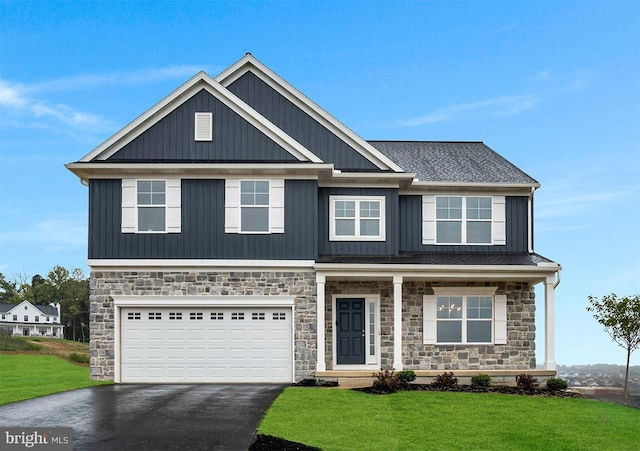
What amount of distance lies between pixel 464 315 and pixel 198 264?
8.23 metres

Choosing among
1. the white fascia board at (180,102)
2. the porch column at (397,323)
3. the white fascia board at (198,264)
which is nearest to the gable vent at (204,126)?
the white fascia board at (180,102)

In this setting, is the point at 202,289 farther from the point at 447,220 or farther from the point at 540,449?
the point at 540,449

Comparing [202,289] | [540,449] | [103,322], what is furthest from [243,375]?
[540,449]

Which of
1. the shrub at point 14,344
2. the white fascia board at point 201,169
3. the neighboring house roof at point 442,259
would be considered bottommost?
the shrub at point 14,344

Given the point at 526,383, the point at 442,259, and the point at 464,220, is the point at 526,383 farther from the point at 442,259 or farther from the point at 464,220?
the point at 464,220

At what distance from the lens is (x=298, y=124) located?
21.9 m

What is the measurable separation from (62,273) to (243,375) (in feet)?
83.3

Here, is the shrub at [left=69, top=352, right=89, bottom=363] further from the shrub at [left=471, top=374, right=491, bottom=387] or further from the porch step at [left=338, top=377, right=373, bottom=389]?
the shrub at [left=471, top=374, right=491, bottom=387]

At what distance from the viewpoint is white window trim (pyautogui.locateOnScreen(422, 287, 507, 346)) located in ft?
68.9

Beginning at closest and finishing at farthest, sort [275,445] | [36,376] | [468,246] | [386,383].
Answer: [275,445]
[386,383]
[468,246]
[36,376]

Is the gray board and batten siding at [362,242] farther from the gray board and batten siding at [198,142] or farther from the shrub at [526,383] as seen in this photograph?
the shrub at [526,383]

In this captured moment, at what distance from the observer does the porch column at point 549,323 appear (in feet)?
66.2

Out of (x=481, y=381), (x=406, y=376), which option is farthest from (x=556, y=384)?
(x=406, y=376)

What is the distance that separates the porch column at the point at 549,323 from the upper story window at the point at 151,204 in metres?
11.4
